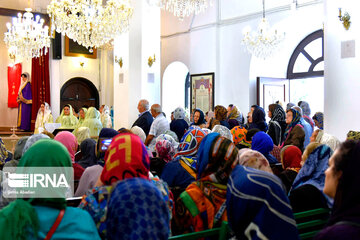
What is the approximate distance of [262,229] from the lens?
1754 mm

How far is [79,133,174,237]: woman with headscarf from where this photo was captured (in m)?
1.92

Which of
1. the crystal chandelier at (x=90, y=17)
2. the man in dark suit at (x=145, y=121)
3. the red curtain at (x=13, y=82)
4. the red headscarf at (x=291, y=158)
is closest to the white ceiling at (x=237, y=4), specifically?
the red curtain at (x=13, y=82)

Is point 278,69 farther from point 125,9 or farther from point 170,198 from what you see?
point 170,198

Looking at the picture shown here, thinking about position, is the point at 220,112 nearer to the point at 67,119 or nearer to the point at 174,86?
the point at 67,119

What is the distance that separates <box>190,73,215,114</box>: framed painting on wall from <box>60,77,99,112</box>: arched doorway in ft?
13.4

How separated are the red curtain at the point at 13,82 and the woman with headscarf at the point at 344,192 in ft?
40.2

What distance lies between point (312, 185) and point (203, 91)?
917 centimetres

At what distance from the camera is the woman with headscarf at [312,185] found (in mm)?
2666

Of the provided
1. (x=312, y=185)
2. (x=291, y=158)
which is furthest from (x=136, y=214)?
(x=291, y=158)

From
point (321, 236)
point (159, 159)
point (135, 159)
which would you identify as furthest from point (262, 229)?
point (159, 159)

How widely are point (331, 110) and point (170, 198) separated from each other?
440cm

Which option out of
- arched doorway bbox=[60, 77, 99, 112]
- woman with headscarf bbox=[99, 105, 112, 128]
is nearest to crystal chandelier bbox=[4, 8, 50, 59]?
woman with headscarf bbox=[99, 105, 112, 128]

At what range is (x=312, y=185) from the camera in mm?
2771

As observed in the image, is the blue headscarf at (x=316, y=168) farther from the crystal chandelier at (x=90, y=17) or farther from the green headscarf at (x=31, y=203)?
the crystal chandelier at (x=90, y=17)
